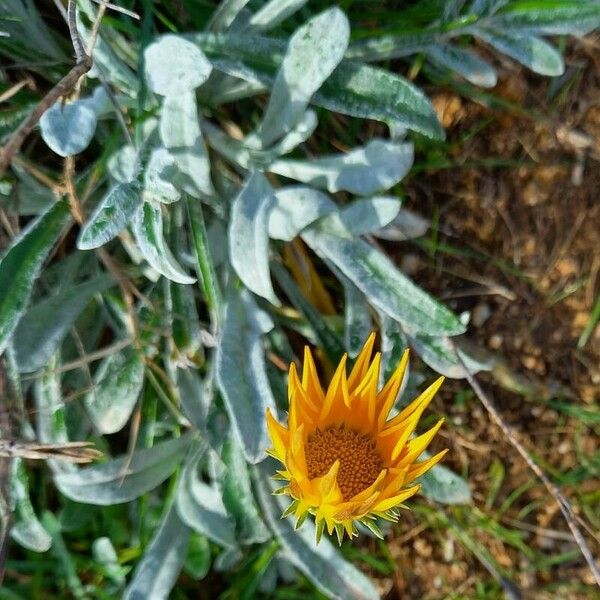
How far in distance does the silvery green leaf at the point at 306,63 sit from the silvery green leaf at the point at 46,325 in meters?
0.48

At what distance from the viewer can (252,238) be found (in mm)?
1482

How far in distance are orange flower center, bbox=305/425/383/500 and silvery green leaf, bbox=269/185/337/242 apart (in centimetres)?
38

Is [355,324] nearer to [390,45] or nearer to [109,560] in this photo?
[390,45]

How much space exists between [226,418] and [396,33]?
80 centimetres

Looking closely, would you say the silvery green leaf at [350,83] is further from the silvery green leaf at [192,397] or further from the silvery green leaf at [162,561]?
the silvery green leaf at [162,561]

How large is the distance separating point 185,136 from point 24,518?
793mm

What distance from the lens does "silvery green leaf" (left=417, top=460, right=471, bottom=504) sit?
1811 millimetres

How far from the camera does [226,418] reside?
1.71 metres

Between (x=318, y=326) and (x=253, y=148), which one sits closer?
(x=253, y=148)

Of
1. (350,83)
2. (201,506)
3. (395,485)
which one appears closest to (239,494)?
(201,506)

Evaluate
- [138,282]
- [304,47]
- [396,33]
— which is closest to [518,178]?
[396,33]

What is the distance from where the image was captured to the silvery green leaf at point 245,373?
152 cm

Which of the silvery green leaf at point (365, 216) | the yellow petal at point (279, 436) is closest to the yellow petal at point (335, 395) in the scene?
the yellow petal at point (279, 436)

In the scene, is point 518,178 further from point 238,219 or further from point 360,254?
point 238,219
